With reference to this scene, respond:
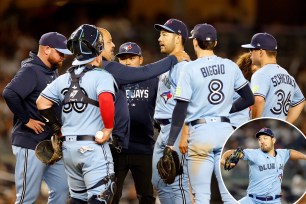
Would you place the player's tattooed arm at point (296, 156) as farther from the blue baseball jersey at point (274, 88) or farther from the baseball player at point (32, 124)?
the baseball player at point (32, 124)

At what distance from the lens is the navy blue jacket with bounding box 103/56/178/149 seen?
8.67 meters

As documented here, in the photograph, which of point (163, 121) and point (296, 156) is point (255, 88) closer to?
point (296, 156)

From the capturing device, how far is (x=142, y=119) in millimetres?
9844

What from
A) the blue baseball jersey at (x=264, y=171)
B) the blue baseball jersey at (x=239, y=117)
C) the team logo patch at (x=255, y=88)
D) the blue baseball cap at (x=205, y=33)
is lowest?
the blue baseball jersey at (x=264, y=171)

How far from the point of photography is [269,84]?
920 centimetres

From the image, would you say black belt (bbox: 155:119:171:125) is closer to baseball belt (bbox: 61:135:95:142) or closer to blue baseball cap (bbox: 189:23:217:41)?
blue baseball cap (bbox: 189:23:217:41)

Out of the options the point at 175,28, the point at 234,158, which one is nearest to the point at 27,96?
the point at 175,28

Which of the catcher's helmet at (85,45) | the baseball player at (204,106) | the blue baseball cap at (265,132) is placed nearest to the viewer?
the catcher's helmet at (85,45)

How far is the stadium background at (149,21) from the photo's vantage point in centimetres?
1736

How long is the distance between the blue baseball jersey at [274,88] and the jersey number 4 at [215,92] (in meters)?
0.69

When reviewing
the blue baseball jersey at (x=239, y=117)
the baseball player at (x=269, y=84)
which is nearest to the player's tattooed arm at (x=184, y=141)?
the baseball player at (x=269, y=84)

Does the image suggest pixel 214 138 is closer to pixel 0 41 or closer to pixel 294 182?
pixel 294 182

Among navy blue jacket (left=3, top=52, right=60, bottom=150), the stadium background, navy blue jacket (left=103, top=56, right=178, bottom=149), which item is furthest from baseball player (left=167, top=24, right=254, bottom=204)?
the stadium background

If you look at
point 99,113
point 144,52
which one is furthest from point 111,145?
point 144,52
